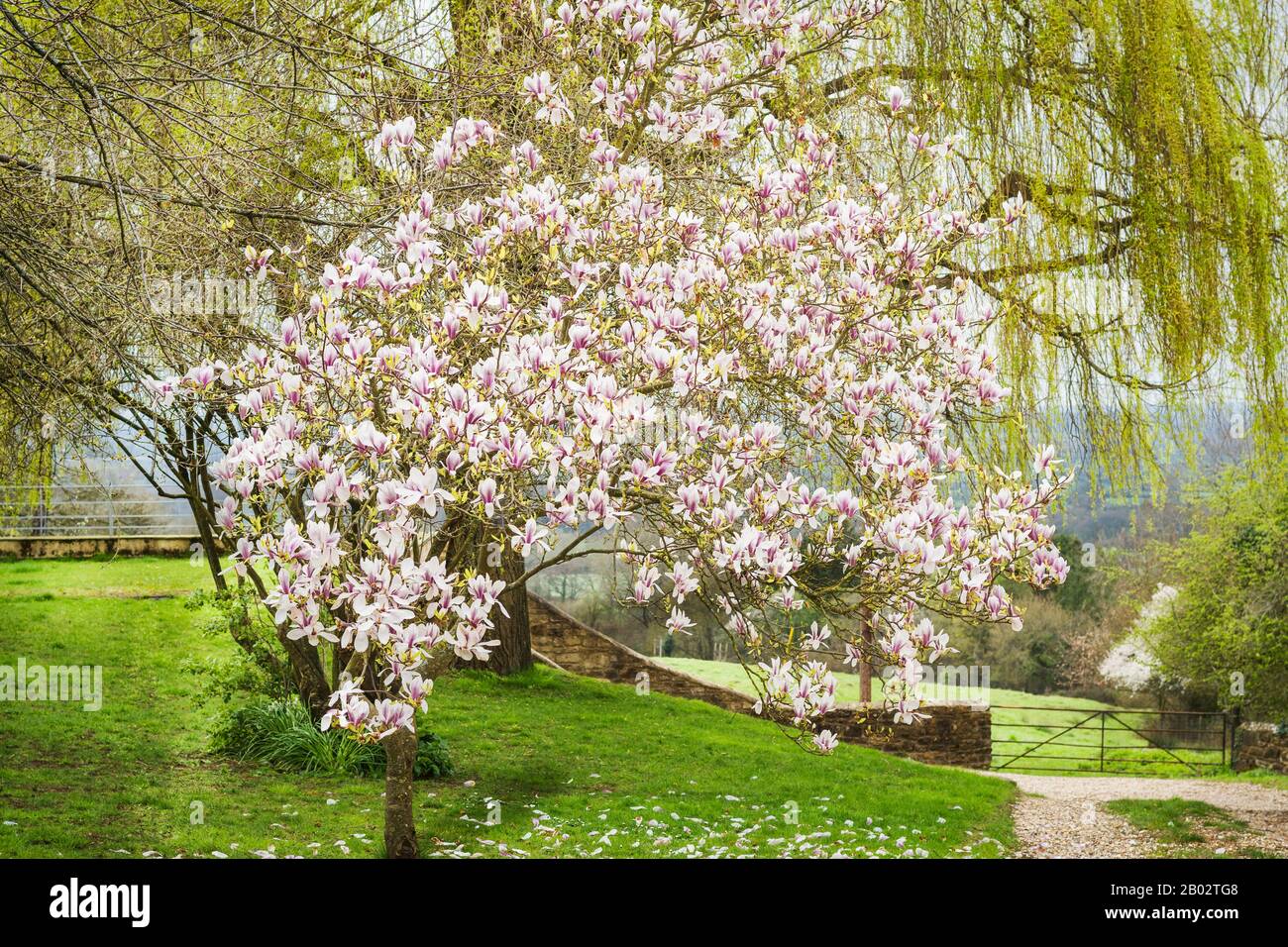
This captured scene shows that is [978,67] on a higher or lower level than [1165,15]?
lower

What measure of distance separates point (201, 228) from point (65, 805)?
12.3 feet

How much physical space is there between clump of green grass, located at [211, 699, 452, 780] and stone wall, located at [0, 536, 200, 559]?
5.74 m

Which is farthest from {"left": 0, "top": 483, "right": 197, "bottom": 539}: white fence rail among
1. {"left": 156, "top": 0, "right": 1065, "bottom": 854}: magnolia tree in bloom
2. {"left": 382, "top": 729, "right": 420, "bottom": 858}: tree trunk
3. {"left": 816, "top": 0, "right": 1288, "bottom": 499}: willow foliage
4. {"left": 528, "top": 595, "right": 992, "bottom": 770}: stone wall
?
{"left": 816, "top": 0, "right": 1288, "bottom": 499}: willow foliage

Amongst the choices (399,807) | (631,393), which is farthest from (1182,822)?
(631,393)

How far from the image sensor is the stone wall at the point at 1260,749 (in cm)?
1525

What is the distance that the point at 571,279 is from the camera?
3.75 meters

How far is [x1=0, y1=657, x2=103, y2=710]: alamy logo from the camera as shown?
8688 mm

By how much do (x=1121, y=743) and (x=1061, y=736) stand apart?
1.17 meters

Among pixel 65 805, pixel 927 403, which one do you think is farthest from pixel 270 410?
pixel 65 805

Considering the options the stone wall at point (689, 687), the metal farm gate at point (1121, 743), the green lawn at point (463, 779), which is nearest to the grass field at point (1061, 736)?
the metal farm gate at point (1121, 743)

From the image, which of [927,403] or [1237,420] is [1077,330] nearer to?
[1237,420]
